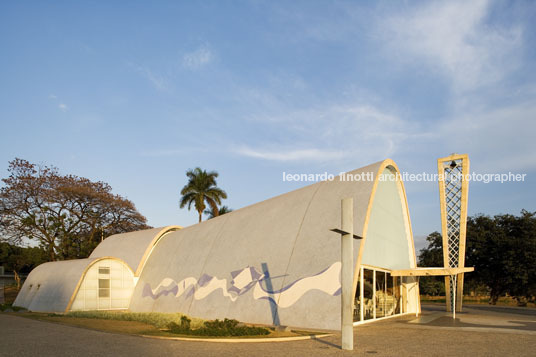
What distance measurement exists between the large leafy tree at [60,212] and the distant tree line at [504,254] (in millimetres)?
40695

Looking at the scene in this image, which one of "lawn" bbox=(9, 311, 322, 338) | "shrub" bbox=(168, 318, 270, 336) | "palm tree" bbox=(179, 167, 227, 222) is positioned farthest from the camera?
"palm tree" bbox=(179, 167, 227, 222)

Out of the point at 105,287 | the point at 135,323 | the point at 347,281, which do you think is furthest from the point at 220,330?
the point at 105,287

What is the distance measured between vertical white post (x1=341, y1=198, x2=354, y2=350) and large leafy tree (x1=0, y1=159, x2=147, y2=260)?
4283 cm

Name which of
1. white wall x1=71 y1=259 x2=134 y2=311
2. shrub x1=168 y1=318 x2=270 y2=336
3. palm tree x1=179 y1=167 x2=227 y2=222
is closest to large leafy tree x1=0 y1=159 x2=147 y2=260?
palm tree x1=179 y1=167 x2=227 y2=222

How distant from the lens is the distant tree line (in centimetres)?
4047

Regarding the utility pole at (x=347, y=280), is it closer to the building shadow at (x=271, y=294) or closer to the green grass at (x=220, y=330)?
the green grass at (x=220, y=330)

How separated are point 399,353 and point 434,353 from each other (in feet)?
3.03

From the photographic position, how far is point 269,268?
764 inches

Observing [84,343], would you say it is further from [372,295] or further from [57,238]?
[57,238]

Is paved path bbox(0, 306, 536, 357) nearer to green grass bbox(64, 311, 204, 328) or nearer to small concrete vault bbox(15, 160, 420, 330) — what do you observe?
small concrete vault bbox(15, 160, 420, 330)

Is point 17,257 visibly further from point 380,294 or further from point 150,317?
point 380,294

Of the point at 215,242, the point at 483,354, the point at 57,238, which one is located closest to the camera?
the point at 483,354

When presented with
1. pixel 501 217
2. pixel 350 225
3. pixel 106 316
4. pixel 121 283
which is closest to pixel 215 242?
pixel 106 316

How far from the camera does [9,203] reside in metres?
44.5
